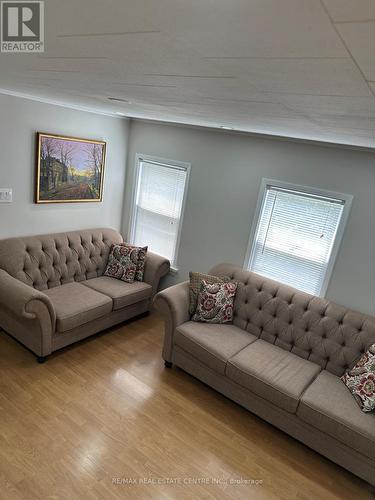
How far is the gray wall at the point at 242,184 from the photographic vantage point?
2.85 meters

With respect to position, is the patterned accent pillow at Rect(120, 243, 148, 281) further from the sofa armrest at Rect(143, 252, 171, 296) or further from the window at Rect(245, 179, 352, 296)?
the window at Rect(245, 179, 352, 296)

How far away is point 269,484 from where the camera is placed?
7.09 feet

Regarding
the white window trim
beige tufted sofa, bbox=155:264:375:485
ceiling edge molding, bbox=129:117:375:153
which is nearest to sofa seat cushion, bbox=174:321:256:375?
beige tufted sofa, bbox=155:264:375:485

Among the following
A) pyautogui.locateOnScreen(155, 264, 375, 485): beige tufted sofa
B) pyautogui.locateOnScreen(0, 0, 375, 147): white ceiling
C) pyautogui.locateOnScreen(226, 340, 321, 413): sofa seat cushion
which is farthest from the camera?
pyautogui.locateOnScreen(226, 340, 321, 413): sofa seat cushion

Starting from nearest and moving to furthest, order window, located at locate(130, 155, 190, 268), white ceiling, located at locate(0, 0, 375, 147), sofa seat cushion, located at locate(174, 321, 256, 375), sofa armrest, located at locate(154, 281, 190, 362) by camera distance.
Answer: white ceiling, located at locate(0, 0, 375, 147) < sofa seat cushion, located at locate(174, 321, 256, 375) < sofa armrest, located at locate(154, 281, 190, 362) < window, located at locate(130, 155, 190, 268)

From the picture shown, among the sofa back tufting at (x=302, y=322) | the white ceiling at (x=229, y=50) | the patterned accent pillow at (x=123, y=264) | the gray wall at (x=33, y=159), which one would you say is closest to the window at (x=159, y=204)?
the gray wall at (x=33, y=159)

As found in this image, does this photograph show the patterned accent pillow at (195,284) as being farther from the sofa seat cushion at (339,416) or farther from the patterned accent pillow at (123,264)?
the sofa seat cushion at (339,416)

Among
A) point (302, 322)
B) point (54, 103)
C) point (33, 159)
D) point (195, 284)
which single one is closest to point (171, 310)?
point (195, 284)

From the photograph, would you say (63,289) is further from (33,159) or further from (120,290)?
(33,159)

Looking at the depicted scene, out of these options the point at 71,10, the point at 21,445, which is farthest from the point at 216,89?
the point at 21,445

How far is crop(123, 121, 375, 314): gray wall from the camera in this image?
2.85 metres

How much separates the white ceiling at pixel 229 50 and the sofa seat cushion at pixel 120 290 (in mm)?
2317

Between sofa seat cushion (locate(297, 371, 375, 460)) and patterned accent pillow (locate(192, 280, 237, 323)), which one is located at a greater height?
patterned accent pillow (locate(192, 280, 237, 323))

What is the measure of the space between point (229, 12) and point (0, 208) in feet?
10.3
